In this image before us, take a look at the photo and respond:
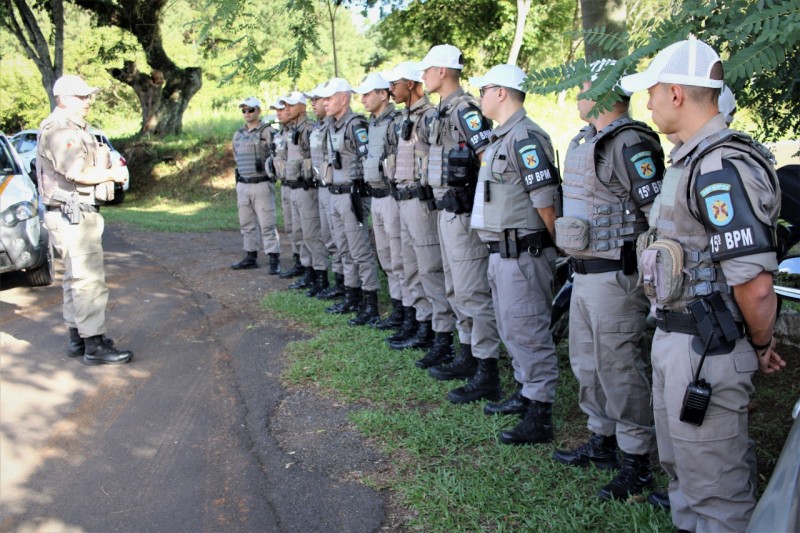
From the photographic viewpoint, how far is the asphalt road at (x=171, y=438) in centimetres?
382

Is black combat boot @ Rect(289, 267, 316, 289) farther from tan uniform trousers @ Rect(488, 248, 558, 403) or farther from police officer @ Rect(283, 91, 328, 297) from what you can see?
tan uniform trousers @ Rect(488, 248, 558, 403)

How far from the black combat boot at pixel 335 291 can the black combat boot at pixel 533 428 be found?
13.7ft

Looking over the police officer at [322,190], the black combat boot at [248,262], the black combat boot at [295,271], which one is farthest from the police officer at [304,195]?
the black combat boot at [248,262]

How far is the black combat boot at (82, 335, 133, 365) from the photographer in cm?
622

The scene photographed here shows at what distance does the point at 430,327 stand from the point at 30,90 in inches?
1134

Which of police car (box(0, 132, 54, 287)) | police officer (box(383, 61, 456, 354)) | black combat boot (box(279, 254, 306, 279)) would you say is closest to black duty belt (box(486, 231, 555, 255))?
police officer (box(383, 61, 456, 354))

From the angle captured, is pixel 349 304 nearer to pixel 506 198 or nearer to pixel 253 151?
pixel 253 151

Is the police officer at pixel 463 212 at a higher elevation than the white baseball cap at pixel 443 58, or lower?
lower

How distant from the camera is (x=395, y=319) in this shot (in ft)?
23.4

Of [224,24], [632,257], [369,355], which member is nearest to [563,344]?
[369,355]

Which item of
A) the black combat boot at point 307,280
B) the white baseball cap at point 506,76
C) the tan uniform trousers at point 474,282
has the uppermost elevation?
the white baseball cap at point 506,76

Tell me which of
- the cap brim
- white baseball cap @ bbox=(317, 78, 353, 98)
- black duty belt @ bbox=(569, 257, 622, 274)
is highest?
white baseball cap @ bbox=(317, 78, 353, 98)

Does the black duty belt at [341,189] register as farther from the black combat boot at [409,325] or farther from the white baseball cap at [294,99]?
the white baseball cap at [294,99]

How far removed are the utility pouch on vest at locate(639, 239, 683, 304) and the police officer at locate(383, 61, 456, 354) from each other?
3.04 m
